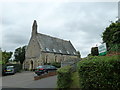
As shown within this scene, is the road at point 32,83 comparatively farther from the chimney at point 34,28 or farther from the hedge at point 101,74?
the chimney at point 34,28

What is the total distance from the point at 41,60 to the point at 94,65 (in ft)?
105

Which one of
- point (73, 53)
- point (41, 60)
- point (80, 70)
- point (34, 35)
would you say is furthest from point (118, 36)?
point (73, 53)

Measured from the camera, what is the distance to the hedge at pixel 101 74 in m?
5.34

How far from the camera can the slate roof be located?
129 feet

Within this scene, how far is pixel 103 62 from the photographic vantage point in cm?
566

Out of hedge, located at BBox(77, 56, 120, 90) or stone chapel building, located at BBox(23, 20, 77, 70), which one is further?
stone chapel building, located at BBox(23, 20, 77, 70)

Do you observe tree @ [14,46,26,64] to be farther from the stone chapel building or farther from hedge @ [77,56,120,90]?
hedge @ [77,56,120,90]

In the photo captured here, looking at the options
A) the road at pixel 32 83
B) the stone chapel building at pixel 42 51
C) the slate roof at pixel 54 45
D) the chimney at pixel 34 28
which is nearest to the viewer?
the road at pixel 32 83

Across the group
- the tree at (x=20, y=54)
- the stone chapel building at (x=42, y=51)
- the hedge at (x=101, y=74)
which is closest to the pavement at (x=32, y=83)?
the hedge at (x=101, y=74)

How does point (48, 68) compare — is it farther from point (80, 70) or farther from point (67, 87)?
point (80, 70)

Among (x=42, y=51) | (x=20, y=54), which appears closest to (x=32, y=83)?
(x=42, y=51)

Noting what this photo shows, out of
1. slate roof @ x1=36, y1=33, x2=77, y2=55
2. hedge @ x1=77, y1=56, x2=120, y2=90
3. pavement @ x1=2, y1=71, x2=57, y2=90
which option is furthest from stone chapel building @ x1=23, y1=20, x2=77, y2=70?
hedge @ x1=77, y1=56, x2=120, y2=90

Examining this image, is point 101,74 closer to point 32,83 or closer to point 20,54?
point 32,83

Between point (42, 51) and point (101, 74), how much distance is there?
1268 inches
